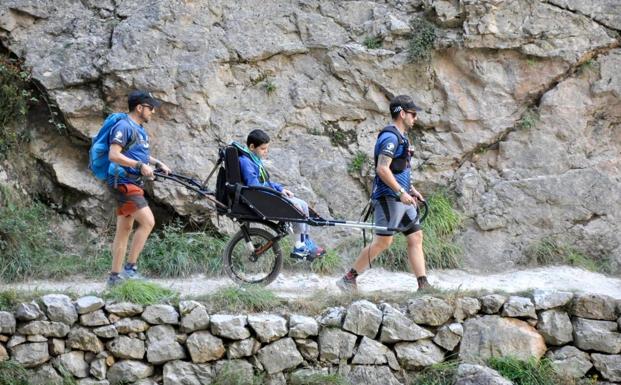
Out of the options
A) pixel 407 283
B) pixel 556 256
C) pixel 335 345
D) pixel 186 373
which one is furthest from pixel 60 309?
pixel 556 256

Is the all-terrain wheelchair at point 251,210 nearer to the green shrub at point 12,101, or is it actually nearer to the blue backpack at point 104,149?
the blue backpack at point 104,149

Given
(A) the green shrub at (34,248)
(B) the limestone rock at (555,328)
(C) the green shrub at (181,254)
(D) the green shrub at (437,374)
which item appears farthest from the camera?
(C) the green shrub at (181,254)

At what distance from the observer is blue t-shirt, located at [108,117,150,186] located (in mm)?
6637

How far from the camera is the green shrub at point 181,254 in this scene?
8.15 meters

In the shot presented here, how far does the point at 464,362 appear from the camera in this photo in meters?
6.80

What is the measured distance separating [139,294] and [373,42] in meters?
4.71

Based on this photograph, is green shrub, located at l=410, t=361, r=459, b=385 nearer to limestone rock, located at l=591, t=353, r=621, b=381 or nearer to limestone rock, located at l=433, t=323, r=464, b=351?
limestone rock, located at l=433, t=323, r=464, b=351

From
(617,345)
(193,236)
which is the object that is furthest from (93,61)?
(617,345)

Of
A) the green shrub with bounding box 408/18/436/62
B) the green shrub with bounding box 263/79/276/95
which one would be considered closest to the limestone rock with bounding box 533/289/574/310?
the green shrub with bounding box 408/18/436/62

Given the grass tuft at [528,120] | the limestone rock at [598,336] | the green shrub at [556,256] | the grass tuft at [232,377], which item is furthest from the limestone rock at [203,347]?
the grass tuft at [528,120]

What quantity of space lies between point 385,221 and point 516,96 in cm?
351

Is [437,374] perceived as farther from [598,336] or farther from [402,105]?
[402,105]

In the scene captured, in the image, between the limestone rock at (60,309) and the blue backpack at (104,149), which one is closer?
the limestone rock at (60,309)

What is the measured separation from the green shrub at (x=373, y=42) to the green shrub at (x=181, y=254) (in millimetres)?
3113
